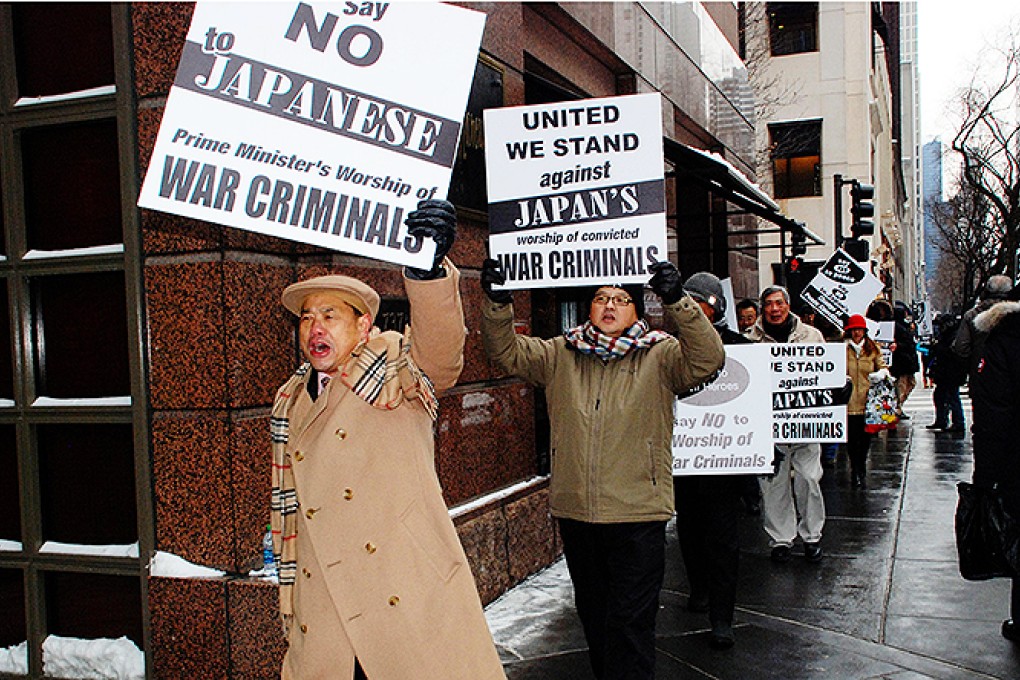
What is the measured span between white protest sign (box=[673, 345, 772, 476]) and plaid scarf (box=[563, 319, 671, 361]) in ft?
5.15

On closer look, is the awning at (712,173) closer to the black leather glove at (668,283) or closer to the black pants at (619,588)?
the black leather glove at (668,283)

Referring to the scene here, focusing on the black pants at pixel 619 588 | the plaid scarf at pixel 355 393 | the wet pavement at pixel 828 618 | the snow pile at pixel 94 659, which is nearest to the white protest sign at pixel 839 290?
the wet pavement at pixel 828 618

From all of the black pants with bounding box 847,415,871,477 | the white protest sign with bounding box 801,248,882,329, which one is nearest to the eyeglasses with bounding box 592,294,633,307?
the black pants with bounding box 847,415,871,477

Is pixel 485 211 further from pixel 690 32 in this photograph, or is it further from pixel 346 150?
pixel 690 32

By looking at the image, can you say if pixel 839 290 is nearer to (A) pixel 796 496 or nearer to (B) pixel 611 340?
(A) pixel 796 496

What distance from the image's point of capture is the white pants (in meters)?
7.56

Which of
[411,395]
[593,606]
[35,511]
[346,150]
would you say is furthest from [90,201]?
[593,606]

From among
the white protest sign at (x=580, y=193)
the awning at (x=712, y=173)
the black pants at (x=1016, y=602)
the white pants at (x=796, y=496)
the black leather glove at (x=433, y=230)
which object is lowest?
the black pants at (x=1016, y=602)

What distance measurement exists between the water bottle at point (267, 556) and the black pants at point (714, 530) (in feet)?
7.00

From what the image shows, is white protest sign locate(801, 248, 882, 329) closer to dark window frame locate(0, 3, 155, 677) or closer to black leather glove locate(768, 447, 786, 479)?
black leather glove locate(768, 447, 786, 479)

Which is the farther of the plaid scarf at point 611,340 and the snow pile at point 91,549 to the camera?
the snow pile at point 91,549

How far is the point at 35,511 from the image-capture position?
5.11 meters

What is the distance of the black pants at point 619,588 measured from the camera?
14.7 feet

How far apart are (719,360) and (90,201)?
10.0 feet
